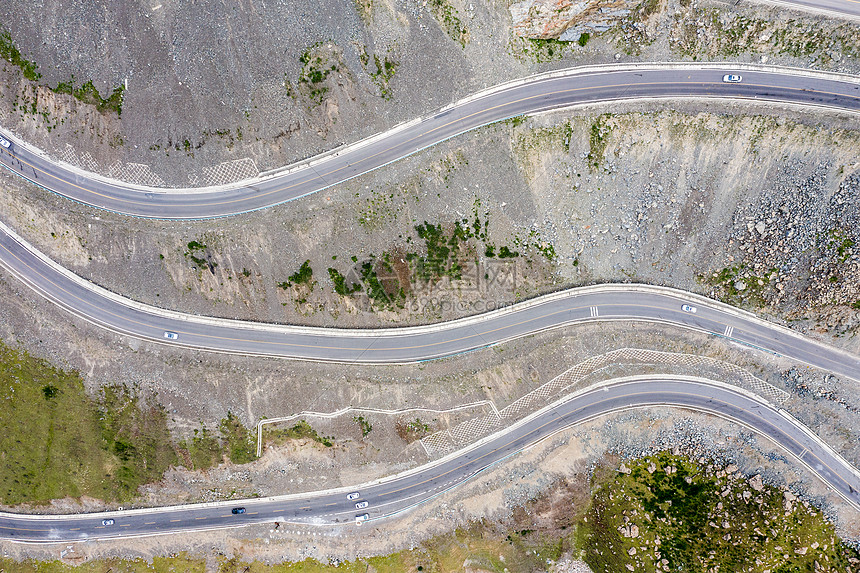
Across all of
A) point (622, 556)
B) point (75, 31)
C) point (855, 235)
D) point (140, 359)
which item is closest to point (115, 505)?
point (140, 359)

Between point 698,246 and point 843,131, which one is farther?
point 698,246

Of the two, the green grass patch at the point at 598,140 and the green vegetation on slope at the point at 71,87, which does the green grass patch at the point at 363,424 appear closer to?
the green grass patch at the point at 598,140

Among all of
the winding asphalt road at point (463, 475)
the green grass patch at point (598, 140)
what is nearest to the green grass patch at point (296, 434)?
the winding asphalt road at point (463, 475)

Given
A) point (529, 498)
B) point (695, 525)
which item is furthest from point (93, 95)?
point (695, 525)

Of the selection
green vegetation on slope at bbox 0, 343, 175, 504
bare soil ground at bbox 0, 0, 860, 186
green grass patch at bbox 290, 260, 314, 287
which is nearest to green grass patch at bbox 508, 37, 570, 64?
bare soil ground at bbox 0, 0, 860, 186

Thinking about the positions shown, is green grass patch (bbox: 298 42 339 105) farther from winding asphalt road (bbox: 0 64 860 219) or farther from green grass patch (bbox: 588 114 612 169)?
green grass patch (bbox: 588 114 612 169)

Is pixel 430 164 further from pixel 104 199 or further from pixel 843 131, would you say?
pixel 843 131
